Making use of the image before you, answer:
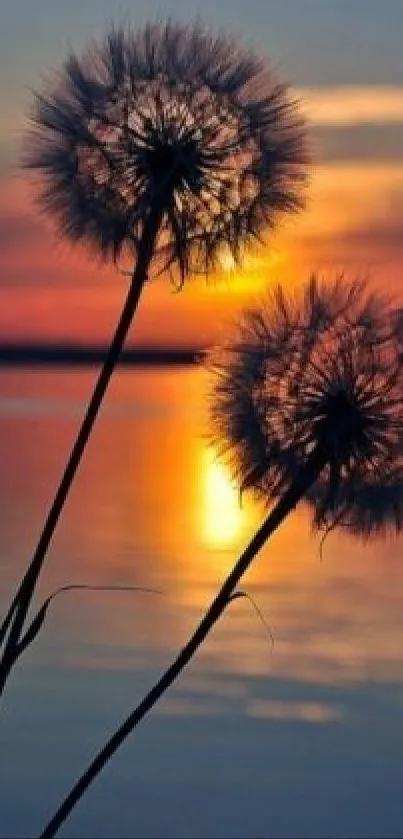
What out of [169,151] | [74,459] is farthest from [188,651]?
[169,151]

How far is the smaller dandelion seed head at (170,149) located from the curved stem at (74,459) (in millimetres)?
434

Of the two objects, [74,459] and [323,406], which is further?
[323,406]

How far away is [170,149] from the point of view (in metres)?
7.22

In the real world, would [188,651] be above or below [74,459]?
below

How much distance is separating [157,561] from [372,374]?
22950 millimetres

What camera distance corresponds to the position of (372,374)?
7066mm

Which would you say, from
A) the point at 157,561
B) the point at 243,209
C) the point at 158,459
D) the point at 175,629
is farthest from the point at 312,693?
the point at 158,459

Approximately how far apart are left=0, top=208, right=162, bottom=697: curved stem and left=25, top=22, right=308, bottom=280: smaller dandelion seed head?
0.43m

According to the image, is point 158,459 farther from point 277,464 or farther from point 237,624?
point 277,464

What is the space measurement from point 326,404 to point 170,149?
0.88 meters

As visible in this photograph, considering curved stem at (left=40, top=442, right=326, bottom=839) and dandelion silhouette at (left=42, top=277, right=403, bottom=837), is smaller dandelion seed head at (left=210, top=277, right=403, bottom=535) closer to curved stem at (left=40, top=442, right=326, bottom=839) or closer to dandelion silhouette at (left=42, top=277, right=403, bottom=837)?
dandelion silhouette at (left=42, top=277, right=403, bottom=837)

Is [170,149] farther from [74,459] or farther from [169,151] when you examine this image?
[74,459]

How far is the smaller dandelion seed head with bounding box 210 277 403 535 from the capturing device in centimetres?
703

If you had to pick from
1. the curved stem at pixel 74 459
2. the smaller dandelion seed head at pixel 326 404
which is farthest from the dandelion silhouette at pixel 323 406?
the curved stem at pixel 74 459
